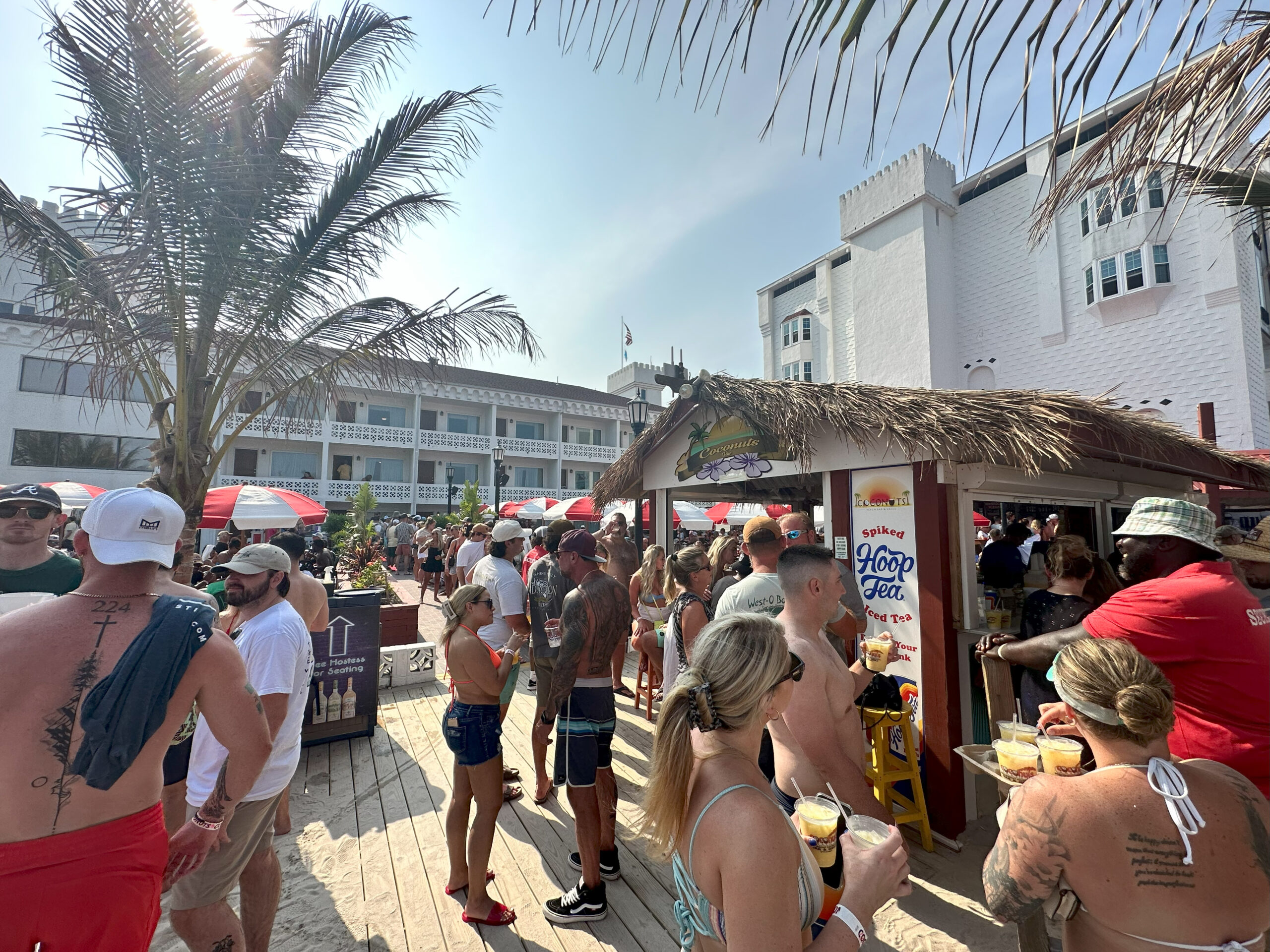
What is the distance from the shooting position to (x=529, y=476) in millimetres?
34344

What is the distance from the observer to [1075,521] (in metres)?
7.34

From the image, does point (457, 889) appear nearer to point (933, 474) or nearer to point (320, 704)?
point (320, 704)

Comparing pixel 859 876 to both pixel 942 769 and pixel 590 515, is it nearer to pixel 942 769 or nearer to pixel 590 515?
pixel 942 769

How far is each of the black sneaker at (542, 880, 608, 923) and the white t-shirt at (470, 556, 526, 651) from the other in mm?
2434

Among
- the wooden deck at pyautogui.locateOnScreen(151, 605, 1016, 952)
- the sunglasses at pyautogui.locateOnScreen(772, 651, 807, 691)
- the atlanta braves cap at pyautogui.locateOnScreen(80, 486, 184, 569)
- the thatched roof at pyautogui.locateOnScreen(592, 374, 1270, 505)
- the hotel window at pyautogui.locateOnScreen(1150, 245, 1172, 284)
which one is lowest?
the wooden deck at pyautogui.locateOnScreen(151, 605, 1016, 952)

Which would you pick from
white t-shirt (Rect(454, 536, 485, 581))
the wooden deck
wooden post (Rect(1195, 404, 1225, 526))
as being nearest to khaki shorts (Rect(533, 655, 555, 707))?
the wooden deck

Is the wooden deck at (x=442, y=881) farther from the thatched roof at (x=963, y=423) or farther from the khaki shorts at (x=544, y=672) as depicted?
the thatched roof at (x=963, y=423)

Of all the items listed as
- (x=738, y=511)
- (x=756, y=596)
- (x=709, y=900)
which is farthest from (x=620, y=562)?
(x=738, y=511)

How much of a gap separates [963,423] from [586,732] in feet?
11.4

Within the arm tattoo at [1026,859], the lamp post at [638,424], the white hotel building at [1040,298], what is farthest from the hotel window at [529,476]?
the arm tattoo at [1026,859]

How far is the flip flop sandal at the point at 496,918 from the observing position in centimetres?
296

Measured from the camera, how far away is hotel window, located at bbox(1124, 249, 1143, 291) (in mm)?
17781

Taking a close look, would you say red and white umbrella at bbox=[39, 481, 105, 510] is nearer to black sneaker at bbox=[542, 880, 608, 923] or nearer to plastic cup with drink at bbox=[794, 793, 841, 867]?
black sneaker at bbox=[542, 880, 608, 923]

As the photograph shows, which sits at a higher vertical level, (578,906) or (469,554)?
(469,554)
